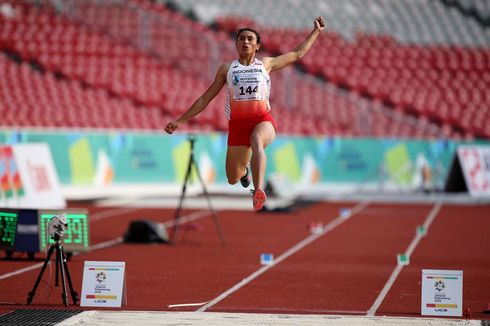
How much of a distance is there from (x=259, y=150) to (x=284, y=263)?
510 cm

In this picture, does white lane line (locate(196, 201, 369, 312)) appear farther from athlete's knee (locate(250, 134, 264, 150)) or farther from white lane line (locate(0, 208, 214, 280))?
white lane line (locate(0, 208, 214, 280))

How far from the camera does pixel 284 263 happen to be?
14156 mm

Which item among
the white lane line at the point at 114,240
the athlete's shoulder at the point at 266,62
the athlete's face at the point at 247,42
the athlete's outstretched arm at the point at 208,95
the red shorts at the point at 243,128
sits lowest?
the white lane line at the point at 114,240

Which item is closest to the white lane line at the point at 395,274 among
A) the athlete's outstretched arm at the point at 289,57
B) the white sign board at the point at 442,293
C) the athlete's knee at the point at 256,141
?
the white sign board at the point at 442,293

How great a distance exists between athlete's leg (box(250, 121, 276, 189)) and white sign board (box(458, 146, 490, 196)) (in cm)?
1735

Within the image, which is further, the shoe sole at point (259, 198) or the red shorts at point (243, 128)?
the red shorts at point (243, 128)

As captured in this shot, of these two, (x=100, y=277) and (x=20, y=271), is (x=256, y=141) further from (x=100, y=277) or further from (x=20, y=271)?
(x=20, y=271)

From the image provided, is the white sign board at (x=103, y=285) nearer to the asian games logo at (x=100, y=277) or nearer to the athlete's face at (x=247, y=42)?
the asian games logo at (x=100, y=277)

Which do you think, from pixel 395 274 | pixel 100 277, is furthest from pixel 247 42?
pixel 395 274

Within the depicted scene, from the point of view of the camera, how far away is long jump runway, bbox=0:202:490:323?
Result: 10523 mm

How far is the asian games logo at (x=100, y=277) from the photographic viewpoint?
9.74 meters

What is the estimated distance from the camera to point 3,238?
12992 mm

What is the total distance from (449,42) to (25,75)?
653 inches

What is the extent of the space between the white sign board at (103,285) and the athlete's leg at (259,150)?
1.47m
